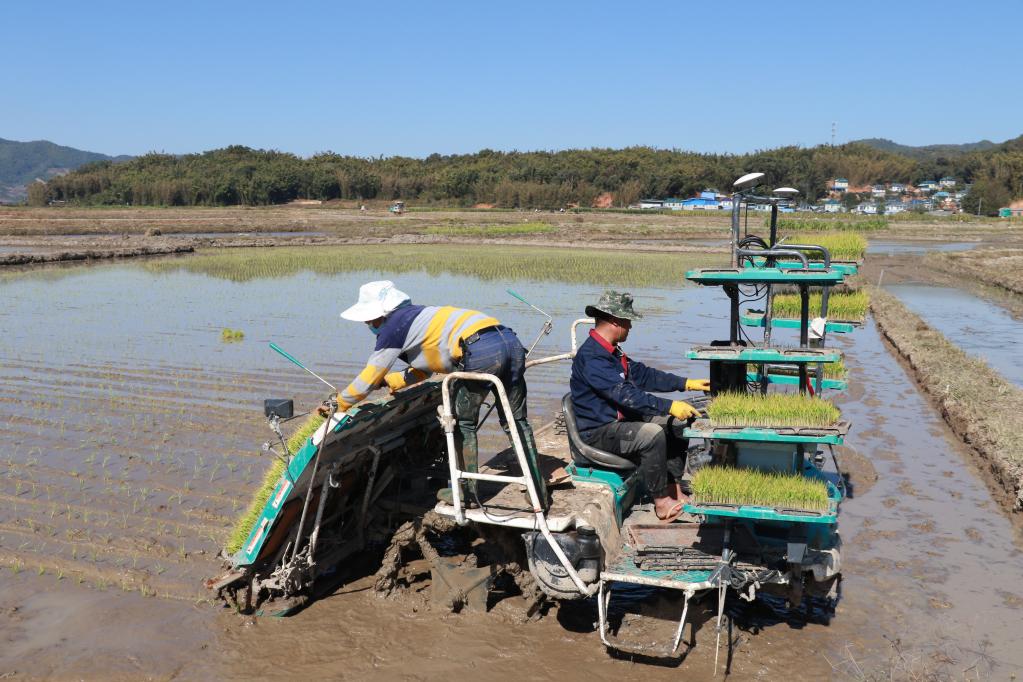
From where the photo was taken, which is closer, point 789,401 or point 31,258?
point 789,401

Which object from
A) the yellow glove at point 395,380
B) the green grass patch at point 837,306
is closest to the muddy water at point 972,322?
the green grass patch at point 837,306

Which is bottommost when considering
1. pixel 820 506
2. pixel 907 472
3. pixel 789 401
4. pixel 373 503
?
pixel 907 472

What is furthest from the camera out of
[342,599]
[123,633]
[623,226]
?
[623,226]

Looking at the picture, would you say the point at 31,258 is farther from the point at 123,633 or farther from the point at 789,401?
the point at 789,401

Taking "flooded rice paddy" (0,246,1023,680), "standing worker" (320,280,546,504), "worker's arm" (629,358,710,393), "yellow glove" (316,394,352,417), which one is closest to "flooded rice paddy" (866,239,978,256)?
"flooded rice paddy" (0,246,1023,680)

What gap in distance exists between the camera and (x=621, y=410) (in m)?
5.60

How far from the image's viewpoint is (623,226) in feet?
165

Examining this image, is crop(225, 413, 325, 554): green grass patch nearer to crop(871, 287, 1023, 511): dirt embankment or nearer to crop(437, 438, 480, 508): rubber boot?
crop(437, 438, 480, 508): rubber boot

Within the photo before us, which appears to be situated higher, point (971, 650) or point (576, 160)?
point (576, 160)

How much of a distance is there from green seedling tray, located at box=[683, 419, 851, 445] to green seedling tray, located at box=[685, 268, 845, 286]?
88 centimetres

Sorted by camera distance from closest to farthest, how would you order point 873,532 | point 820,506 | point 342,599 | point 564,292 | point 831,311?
1. point 820,506
2. point 342,599
3. point 873,532
4. point 831,311
5. point 564,292

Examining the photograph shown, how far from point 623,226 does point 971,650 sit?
151 ft

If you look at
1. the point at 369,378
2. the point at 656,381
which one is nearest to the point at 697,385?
the point at 656,381

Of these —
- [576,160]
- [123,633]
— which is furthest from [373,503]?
[576,160]
